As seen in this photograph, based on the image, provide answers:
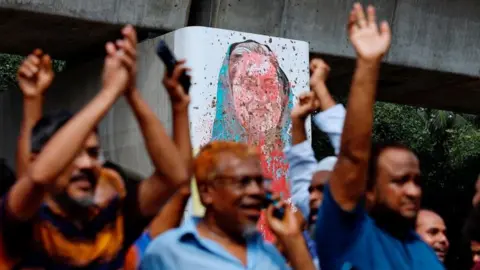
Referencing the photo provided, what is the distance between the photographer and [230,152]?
4.12m

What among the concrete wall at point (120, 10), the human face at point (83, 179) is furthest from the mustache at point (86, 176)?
the concrete wall at point (120, 10)

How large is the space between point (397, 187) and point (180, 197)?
0.84 metres

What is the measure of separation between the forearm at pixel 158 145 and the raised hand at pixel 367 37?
780 millimetres

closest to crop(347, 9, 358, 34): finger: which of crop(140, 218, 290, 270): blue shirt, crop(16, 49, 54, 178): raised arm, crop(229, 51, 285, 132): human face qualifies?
crop(140, 218, 290, 270): blue shirt

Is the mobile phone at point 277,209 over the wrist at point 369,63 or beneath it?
beneath

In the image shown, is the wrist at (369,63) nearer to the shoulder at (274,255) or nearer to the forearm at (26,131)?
the shoulder at (274,255)

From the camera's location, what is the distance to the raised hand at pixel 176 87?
4184mm

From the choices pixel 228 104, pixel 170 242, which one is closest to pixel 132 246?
pixel 170 242

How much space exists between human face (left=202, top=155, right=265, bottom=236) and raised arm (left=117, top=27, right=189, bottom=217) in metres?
0.15

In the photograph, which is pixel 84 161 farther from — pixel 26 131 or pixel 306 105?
pixel 306 105

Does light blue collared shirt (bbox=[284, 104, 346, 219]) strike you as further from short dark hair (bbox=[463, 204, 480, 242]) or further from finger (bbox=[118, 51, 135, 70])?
finger (bbox=[118, 51, 135, 70])

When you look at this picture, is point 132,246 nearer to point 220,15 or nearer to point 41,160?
point 41,160

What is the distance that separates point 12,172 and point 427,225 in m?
2.46

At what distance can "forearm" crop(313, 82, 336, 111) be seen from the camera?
15.7 ft
